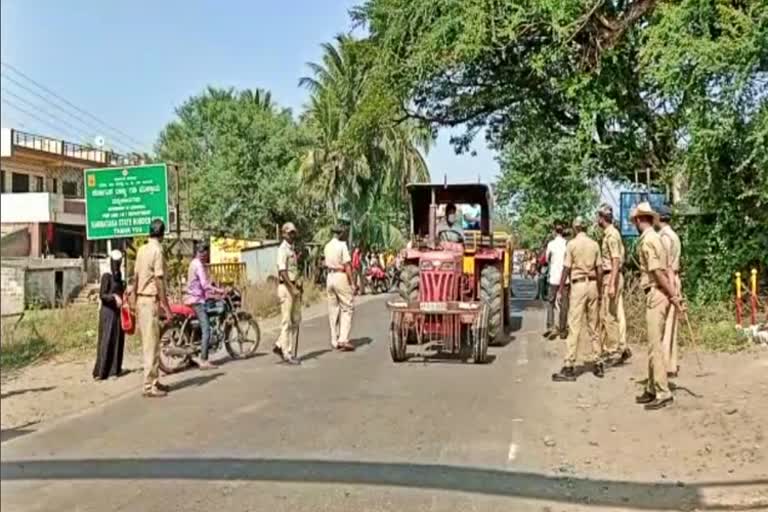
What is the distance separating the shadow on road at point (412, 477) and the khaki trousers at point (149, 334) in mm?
3157

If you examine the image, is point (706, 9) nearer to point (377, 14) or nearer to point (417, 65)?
point (417, 65)

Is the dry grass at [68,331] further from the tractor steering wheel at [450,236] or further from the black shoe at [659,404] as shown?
the black shoe at [659,404]

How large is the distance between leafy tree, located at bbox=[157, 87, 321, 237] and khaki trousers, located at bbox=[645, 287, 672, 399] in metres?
33.9

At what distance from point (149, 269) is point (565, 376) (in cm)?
517

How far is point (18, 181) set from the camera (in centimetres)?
253

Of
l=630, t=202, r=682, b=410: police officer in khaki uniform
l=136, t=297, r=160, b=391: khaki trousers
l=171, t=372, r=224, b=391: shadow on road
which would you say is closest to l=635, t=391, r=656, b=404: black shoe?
l=630, t=202, r=682, b=410: police officer in khaki uniform

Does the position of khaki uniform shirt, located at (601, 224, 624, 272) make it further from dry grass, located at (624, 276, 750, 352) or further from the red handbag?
the red handbag

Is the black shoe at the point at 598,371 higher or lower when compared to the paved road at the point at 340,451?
higher

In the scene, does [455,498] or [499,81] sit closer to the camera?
[455,498]

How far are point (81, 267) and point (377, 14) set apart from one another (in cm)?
969

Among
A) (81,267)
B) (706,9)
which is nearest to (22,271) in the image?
(81,267)

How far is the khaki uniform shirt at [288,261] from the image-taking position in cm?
1343

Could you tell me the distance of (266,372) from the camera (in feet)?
41.0

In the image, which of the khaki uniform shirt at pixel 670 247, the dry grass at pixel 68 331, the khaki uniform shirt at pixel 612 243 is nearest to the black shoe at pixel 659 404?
the khaki uniform shirt at pixel 670 247
